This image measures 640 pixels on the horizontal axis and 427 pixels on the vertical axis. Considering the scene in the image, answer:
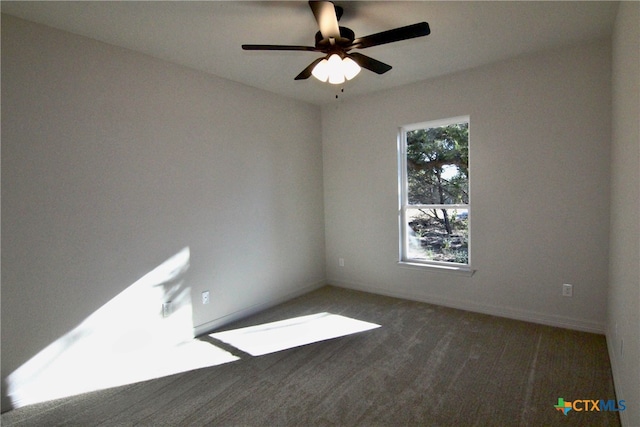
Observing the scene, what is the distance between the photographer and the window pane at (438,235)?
12.2ft

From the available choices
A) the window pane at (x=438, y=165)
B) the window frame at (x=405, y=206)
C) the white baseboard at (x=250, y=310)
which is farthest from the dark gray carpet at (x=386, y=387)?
the window pane at (x=438, y=165)

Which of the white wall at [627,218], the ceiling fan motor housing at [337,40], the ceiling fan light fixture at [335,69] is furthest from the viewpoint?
the ceiling fan light fixture at [335,69]

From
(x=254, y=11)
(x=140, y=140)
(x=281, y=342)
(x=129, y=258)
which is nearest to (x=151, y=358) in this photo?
(x=129, y=258)

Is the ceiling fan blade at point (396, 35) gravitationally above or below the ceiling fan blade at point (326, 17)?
below

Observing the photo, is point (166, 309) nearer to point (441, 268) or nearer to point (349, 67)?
point (349, 67)

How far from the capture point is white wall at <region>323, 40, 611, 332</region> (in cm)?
287

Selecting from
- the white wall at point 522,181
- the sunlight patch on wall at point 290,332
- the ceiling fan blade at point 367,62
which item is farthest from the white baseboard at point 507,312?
the ceiling fan blade at point 367,62

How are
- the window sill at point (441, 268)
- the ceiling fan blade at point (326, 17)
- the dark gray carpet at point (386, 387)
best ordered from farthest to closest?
the window sill at point (441, 268) → the dark gray carpet at point (386, 387) → the ceiling fan blade at point (326, 17)

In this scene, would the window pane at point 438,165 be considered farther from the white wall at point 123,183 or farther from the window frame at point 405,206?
the white wall at point 123,183

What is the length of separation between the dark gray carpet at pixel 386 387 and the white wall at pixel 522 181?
0.46 meters

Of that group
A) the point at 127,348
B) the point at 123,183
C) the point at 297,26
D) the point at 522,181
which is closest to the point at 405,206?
the point at 522,181

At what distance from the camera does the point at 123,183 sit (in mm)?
2684

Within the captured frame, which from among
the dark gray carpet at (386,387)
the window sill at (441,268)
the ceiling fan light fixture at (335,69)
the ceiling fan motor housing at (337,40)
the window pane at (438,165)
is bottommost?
the dark gray carpet at (386,387)

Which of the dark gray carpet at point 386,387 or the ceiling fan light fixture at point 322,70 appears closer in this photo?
the dark gray carpet at point 386,387
